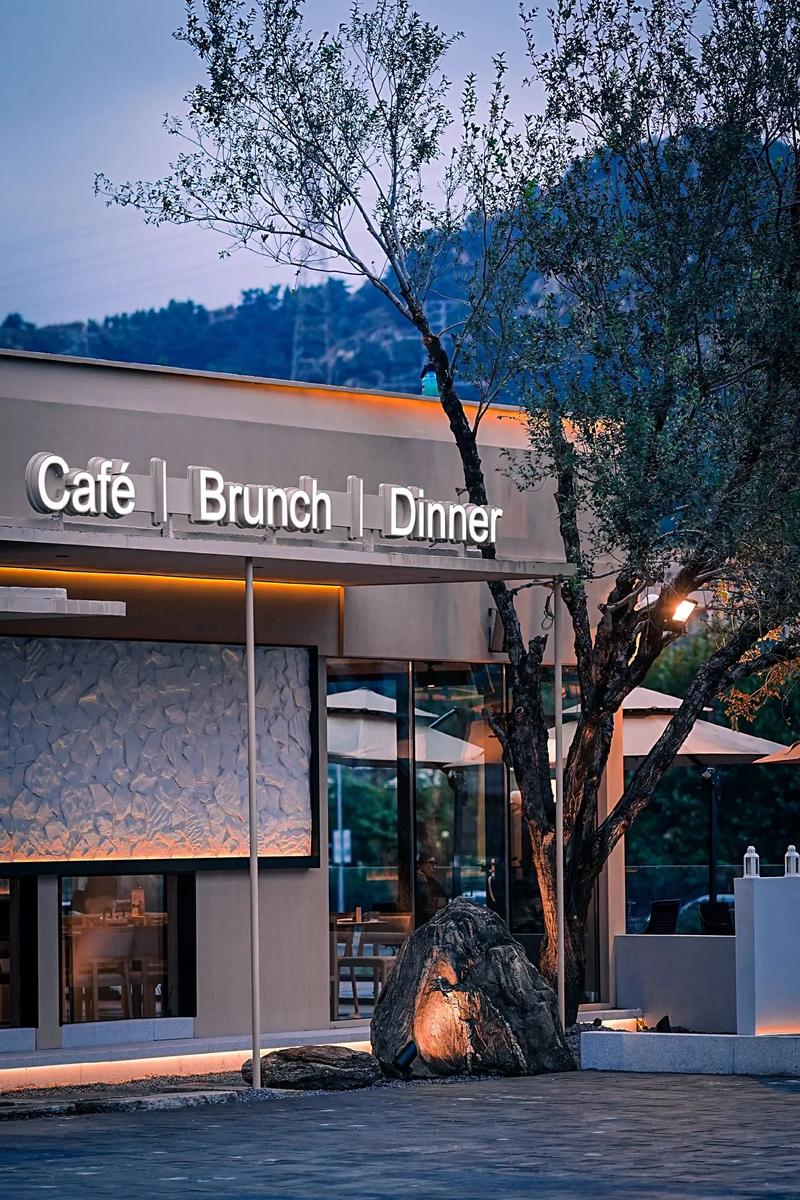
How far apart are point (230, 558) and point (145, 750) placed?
2.87 meters

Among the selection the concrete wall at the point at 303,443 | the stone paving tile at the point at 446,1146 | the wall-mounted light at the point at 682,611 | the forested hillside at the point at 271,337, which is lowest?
the stone paving tile at the point at 446,1146

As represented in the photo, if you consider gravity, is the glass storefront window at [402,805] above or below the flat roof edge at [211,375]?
below

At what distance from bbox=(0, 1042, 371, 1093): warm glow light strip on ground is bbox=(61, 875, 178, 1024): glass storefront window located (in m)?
0.49

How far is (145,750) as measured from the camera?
50.9ft

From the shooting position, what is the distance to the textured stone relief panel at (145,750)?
14.8 m

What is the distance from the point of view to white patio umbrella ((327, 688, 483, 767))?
17.0 meters

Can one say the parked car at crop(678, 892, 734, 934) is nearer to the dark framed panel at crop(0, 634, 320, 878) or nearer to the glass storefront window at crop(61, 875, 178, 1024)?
the dark framed panel at crop(0, 634, 320, 878)

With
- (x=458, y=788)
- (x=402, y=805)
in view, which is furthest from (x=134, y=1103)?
(x=458, y=788)

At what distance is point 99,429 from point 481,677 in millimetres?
4580

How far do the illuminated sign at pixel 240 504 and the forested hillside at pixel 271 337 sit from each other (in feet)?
288

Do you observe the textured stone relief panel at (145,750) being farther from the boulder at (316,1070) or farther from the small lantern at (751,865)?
the small lantern at (751,865)

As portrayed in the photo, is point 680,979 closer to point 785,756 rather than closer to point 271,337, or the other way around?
point 785,756

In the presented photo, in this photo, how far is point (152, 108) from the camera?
10612 cm

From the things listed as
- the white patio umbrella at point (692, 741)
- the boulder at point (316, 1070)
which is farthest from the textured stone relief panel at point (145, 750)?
the white patio umbrella at point (692, 741)
